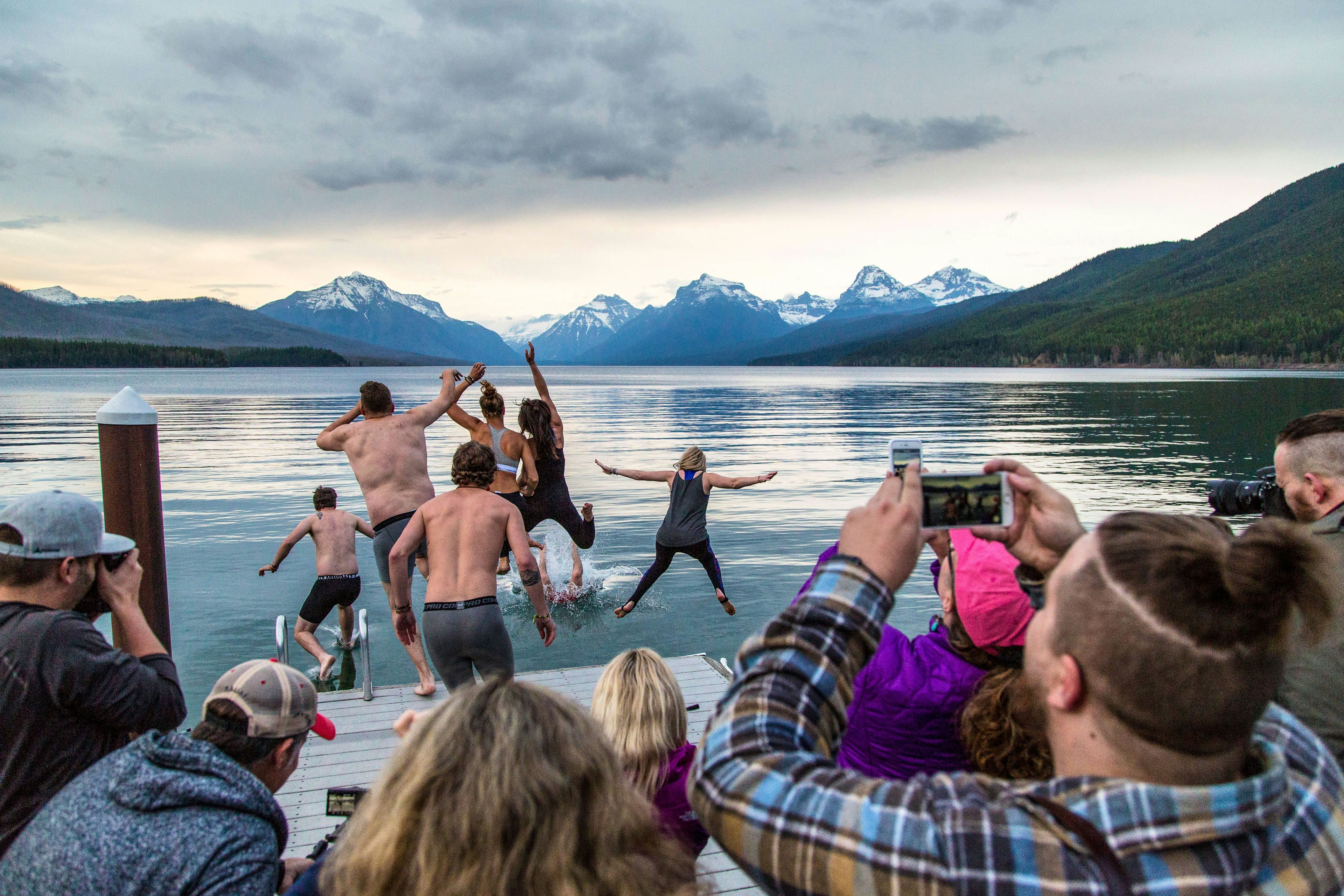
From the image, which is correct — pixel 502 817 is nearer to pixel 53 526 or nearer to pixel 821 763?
pixel 821 763

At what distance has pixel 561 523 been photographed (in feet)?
28.7

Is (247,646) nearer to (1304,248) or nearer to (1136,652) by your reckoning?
(1136,652)

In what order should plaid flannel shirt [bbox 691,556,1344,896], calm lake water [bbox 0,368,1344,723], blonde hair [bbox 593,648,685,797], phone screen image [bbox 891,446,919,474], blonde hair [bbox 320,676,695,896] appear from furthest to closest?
1. calm lake water [bbox 0,368,1344,723]
2. blonde hair [bbox 593,648,685,797]
3. phone screen image [bbox 891,446,919,474]
4. blonde hair [bbox 320,676,695,896]
5. plaid flannel shirt [bbox 691,556,1344,896]

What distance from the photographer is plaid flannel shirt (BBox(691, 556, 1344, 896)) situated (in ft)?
3.68

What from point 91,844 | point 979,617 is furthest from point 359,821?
point 979,617

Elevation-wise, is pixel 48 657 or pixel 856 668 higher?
pixel 856 668

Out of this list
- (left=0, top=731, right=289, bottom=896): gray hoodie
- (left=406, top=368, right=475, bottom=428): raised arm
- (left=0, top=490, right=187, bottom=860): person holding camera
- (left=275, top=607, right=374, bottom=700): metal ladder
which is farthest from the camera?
(left=406, top=368, right=475, bottom=428): raised arm

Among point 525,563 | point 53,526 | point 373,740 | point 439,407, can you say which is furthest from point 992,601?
point 439,407

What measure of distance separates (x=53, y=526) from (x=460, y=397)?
5670 mm

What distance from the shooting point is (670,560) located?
356 inches

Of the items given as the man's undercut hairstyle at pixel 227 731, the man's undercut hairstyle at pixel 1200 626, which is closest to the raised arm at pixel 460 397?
the man's undercut hairstyle at pixel 227 731

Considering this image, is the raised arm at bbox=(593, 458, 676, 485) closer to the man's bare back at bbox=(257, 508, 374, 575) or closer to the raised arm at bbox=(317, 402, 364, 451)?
the man's bare back at bbox=(257, 508, 374, 575)

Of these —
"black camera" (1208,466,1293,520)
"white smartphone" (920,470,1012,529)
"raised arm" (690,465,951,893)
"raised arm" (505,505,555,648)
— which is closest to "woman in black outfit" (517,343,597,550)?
"raised arm" (505,505,555,648)

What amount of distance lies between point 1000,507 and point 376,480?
241 inches
